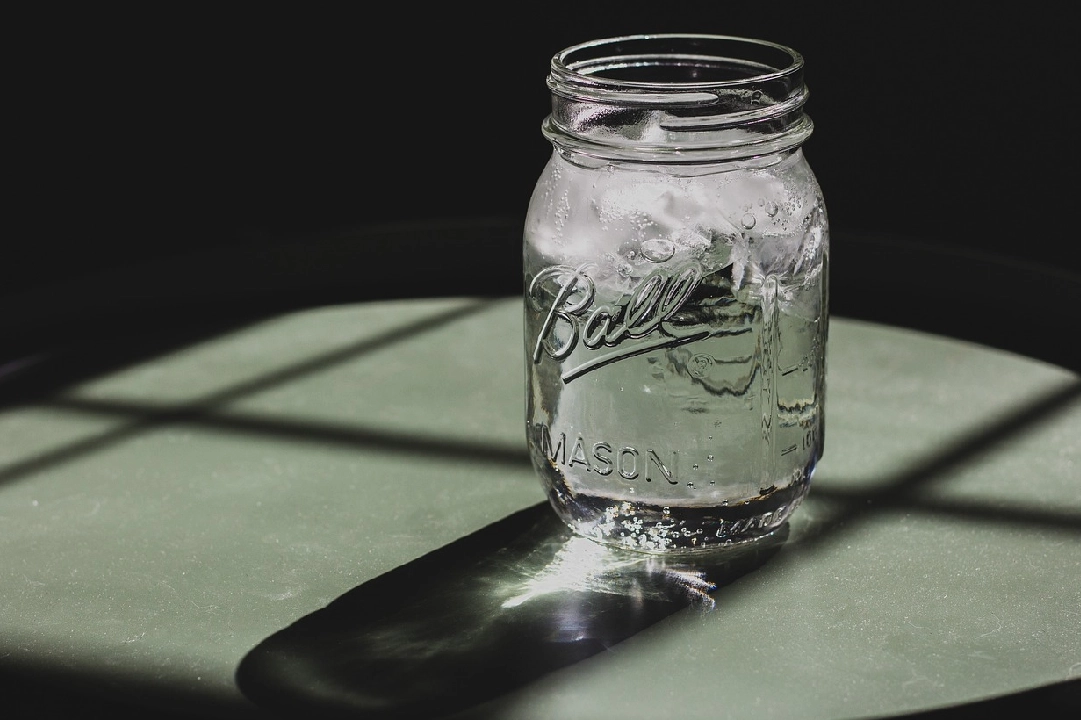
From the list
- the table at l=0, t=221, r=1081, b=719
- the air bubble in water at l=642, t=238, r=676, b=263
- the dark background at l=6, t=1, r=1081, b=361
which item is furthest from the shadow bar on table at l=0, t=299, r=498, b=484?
the dark background at l=6, t=1, r=1081, b=361

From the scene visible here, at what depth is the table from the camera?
28.5 inches

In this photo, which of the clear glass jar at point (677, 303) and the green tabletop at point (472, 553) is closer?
the green tabletop at point (472, 553)

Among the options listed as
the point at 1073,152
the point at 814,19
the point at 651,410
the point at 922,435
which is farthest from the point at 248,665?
the point at 1073,152

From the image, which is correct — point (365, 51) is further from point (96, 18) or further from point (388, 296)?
point (388, 296)

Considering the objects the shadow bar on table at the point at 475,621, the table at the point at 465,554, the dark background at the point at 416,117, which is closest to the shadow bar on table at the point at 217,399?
the table at the point at 465,554

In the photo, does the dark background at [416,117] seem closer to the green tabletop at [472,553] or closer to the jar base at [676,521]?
the green tabletop at [472,553]

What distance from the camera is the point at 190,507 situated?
96 centimetres

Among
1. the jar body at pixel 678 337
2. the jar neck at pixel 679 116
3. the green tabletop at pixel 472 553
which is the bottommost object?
the green tabletop at pixel 472 553

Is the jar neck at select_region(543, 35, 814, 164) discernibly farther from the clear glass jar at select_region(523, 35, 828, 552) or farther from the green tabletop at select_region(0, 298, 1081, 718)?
the green tabletop at select_region(0, 298, 1081, 718)

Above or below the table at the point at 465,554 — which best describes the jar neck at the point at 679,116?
above

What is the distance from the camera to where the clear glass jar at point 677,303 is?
828 mm

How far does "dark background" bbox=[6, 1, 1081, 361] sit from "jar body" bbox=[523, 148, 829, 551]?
1330mm

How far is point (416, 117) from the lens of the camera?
235 centimetres

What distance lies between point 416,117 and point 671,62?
1.44 m
